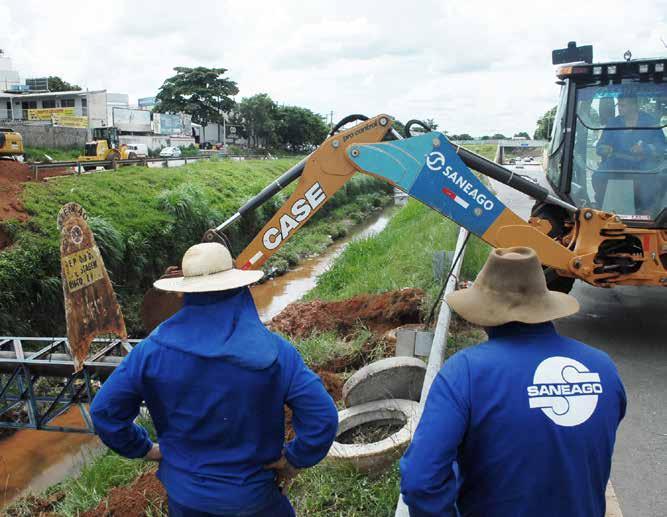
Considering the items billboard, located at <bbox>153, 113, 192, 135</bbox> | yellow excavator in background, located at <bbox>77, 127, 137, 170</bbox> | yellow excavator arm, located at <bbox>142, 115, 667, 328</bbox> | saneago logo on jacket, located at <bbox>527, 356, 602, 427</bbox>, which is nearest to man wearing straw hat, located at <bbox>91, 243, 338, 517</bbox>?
saneago logo on jacket, located at <bbox>527, 356, 602, 427</bbox>

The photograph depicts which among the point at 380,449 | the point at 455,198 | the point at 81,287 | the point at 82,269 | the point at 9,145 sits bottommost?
the point at 380,449

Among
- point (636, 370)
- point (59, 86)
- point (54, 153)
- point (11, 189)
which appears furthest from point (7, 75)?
point (636, 370)

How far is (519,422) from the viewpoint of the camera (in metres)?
2.09

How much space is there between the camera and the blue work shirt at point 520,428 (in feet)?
6.85

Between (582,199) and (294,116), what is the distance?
202 feet

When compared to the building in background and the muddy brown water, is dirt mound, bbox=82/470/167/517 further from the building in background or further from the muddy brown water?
the building in background

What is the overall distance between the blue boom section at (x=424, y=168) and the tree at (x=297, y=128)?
6152cm

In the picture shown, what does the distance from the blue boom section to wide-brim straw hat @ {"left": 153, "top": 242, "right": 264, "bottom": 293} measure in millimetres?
3067

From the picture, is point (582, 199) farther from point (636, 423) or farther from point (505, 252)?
point (505, 252)

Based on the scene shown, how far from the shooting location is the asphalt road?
4.31 meters

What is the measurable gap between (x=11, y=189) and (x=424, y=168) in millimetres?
14814

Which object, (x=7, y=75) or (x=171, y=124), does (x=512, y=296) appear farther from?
(x=7, y=75)

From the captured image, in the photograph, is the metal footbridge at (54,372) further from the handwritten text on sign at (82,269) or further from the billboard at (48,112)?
the billboard at (48,112)

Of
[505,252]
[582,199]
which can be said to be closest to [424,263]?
[582,199]
